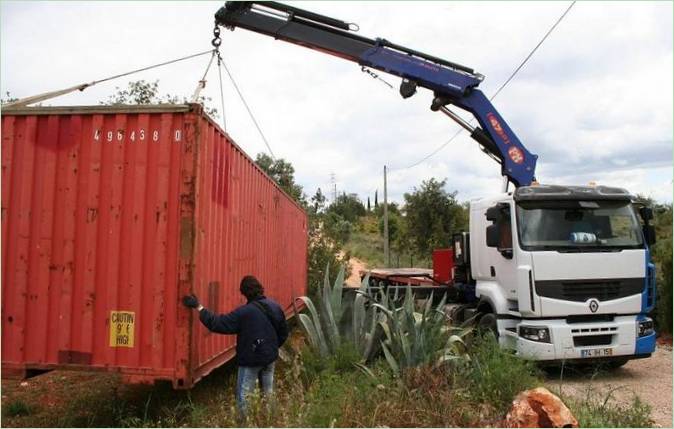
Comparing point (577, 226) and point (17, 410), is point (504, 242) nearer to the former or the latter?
point (577, 226)

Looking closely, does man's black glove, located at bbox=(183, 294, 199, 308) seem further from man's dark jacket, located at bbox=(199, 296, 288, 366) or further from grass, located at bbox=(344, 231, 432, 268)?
grass, located at bbox=(344, 231, 432, 268)

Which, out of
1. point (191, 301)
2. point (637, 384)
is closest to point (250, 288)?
point (191, 301)

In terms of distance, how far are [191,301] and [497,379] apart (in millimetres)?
2990

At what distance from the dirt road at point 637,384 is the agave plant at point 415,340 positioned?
4.38ft

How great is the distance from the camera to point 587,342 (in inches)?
292

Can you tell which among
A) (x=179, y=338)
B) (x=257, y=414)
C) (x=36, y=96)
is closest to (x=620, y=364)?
(x=257, y=414)

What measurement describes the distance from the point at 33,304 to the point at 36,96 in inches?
81.1

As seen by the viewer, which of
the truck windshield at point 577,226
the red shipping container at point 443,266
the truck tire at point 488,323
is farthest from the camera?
the red shipping container at point 443,266

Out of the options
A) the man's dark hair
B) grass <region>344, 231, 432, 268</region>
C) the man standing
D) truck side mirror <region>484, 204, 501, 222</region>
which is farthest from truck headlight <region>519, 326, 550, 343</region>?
grass <region>344, 231, 432, 268</region>

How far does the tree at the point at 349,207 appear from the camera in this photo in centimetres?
5402

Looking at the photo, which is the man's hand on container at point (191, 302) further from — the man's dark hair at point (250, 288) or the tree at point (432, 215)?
the tree at point (432, 215)

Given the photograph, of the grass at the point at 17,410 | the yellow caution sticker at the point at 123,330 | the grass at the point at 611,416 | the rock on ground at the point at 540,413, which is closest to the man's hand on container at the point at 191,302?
the yellow caution sticker at the point at 123,330

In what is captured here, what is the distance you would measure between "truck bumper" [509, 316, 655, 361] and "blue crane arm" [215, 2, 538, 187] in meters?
3.13

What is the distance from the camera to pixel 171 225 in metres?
4.75
